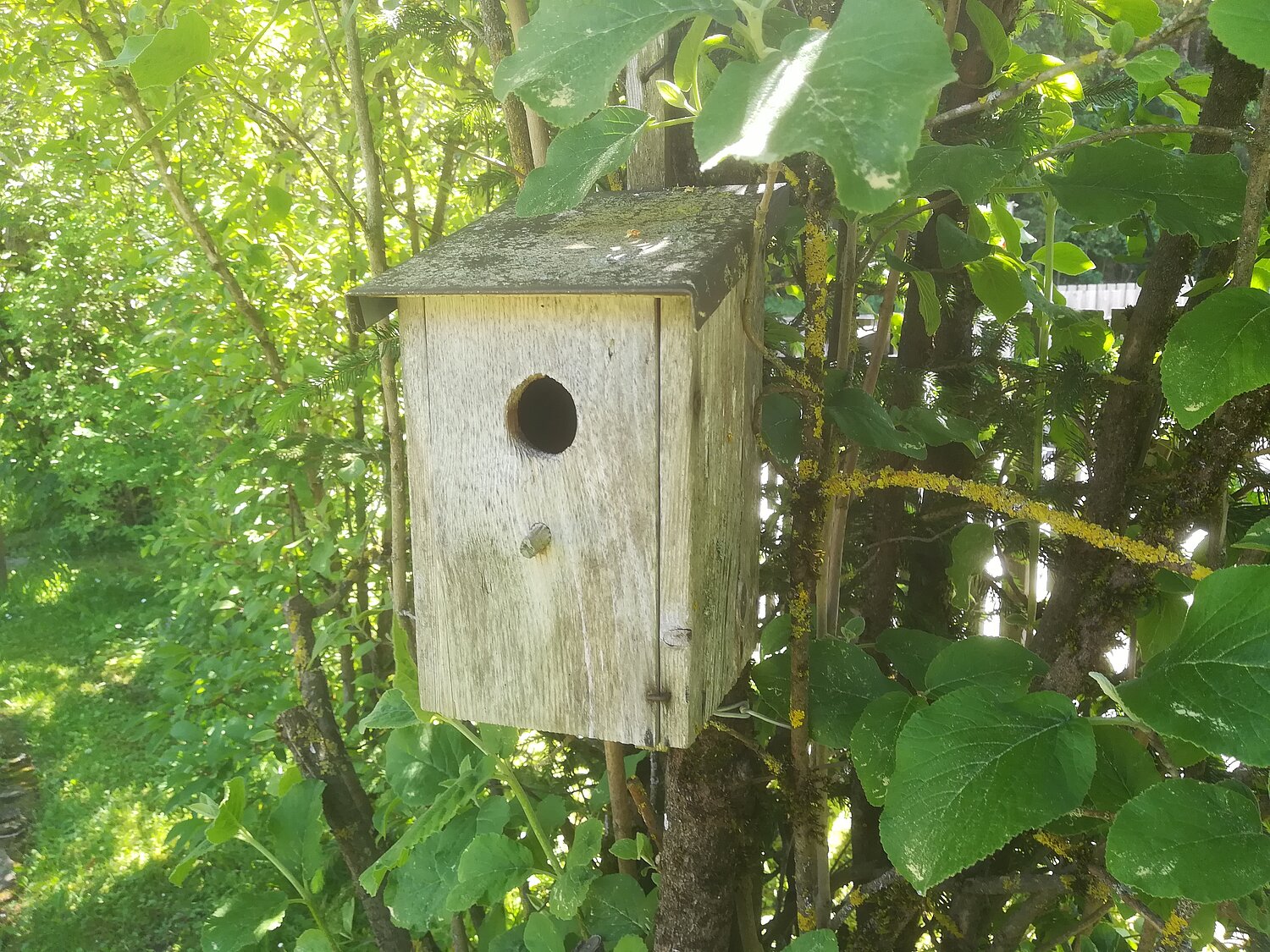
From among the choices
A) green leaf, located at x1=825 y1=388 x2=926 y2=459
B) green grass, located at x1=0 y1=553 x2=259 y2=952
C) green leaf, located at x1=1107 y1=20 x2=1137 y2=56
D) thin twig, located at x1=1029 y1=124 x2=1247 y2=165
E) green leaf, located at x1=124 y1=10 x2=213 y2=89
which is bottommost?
green grass, located at x1=0 y1=553 x2=259 y2=952

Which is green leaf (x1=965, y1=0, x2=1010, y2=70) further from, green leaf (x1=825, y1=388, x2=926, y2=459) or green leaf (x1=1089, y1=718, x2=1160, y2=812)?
green leaf (x1=1089, y1=718, x2=1160, y2=812)

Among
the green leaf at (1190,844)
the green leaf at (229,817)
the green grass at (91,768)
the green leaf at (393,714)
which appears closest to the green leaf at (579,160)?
the green leaf at (1190,844)

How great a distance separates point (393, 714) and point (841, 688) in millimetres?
756

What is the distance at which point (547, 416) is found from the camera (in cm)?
137

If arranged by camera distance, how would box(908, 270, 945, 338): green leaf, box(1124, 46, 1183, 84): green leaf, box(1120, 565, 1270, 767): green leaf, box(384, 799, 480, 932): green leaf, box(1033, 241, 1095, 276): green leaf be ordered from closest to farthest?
box(1120, 565, 1270, 767): green leaf < box(1124, 46, 1183, 84): green leaf < box(908, 270, 945, 338): green leaf < box(384, 799, 480, 932): green leaf < box(1033, 241, 1095, 276): green leaf

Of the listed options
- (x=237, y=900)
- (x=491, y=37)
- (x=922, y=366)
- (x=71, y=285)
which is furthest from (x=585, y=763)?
(x=71, y=285)

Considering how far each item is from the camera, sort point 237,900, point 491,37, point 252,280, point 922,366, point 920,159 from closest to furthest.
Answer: point 920,159
point 491,37
point 922,366
point 237,900
point 252,280

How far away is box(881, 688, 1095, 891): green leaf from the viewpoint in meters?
0.73

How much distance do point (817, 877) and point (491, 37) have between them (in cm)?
135

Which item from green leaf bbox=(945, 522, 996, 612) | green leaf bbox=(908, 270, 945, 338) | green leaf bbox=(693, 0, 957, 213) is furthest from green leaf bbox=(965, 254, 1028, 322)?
green leaf bbox=(693, 0, 957, 213)

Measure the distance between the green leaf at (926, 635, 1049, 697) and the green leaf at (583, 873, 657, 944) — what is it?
0.76m

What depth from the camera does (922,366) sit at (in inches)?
60.9

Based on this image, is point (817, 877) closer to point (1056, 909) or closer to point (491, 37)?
point (1056, 909)

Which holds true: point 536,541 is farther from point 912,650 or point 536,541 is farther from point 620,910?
point 620,910
